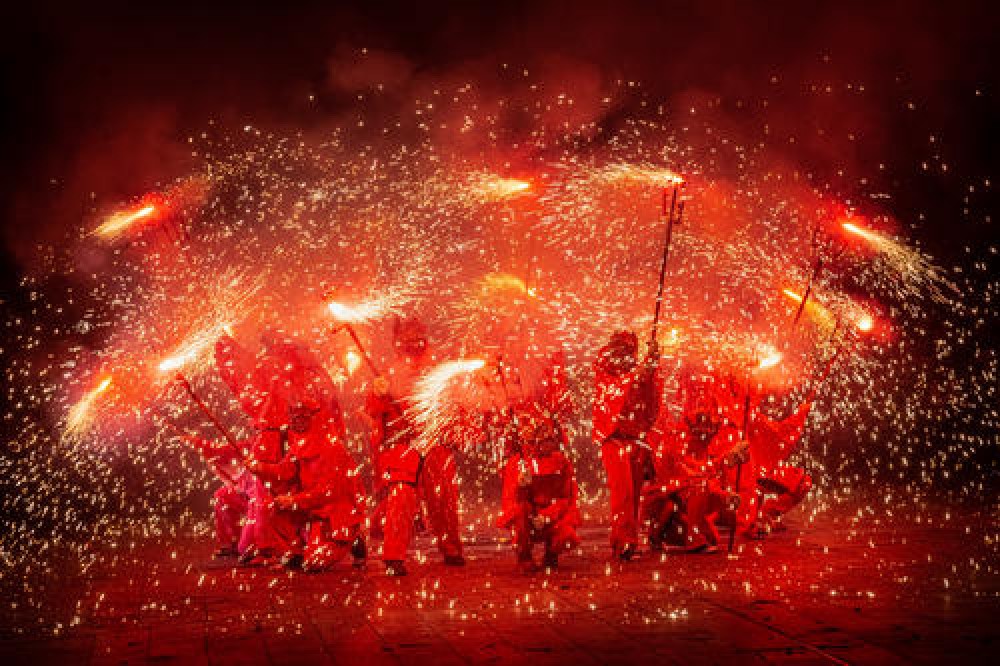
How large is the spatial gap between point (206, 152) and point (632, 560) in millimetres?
6623

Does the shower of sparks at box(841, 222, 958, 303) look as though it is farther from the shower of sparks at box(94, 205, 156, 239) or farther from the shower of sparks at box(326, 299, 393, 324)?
the shower of sparks at box(94, 205, 156, 239)

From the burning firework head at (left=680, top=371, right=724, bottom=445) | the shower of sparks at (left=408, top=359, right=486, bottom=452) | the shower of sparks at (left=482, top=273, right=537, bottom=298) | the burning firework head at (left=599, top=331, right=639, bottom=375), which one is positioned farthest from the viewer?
the shower of sparks at (left=482, top=273, right=537, bottom=298)

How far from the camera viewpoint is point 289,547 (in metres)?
9.84

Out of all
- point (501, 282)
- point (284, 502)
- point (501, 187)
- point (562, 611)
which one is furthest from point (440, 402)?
point (501, 282)

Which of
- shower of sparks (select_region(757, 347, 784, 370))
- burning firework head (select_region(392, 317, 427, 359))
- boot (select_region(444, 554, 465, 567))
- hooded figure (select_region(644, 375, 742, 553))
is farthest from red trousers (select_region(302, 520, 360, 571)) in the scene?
shower of sparks (select_region(757, 347, 784, 370))

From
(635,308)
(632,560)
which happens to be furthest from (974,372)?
(632,560)

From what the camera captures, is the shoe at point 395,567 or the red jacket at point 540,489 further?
the red jacket at point 540,489

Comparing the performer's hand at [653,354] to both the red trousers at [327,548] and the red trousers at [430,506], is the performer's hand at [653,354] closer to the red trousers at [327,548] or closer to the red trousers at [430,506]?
the red trousers at [430,506]

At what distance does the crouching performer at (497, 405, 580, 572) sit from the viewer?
9164mm

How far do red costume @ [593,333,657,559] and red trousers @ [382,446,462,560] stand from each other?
1.24 meters

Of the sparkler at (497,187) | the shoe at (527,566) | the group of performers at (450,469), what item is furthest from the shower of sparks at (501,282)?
the shoe at (527,566)

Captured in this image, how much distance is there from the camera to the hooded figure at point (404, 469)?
9273 millimetres

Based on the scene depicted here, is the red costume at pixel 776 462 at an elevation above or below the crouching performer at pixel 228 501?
above

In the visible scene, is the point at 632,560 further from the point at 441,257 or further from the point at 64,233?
the point at 64,233
